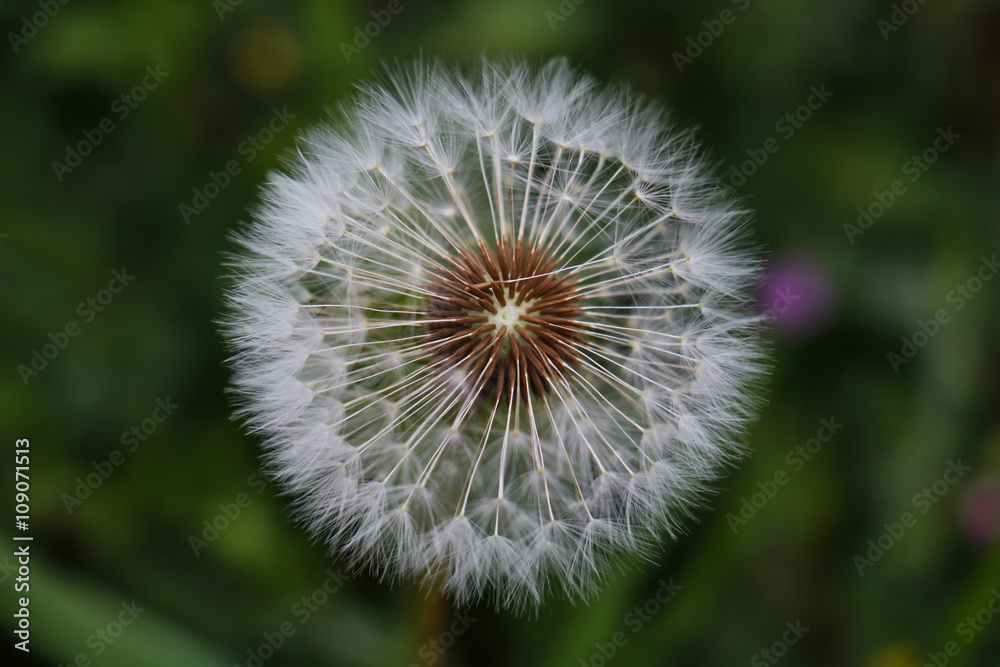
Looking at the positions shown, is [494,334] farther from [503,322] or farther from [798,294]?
[798,294]

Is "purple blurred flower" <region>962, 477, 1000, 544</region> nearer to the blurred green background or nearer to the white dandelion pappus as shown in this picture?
the blurred green background

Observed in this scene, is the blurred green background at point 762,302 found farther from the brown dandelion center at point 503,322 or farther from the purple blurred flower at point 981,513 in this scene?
the brown dandelion center at point 503,322

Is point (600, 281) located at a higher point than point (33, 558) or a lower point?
higher

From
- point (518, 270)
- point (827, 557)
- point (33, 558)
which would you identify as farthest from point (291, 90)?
point (827, 557)

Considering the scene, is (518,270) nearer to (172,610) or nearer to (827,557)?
(172,610)

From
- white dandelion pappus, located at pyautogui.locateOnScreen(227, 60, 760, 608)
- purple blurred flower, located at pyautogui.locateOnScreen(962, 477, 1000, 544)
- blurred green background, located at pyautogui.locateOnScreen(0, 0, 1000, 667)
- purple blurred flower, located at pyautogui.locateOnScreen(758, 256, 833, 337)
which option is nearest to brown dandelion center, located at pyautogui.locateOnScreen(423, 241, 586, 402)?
white dandelion pappus, located at pyautogui.locateOnScreen(227, 60, 760, 608)

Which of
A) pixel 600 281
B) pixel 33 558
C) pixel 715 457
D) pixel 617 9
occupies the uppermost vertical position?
pixel 617 9
